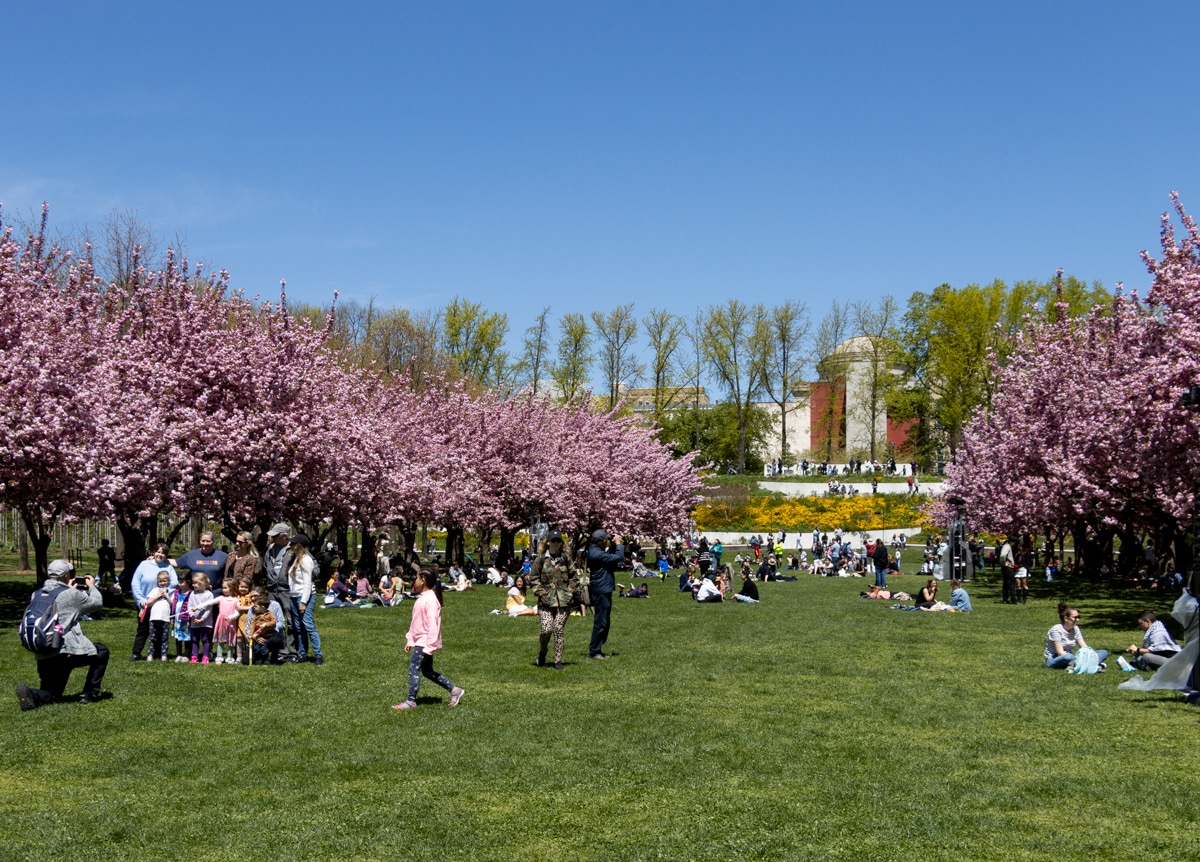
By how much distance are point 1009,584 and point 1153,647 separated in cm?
1473

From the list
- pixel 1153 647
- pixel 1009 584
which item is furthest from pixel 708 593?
pixel 1153 647

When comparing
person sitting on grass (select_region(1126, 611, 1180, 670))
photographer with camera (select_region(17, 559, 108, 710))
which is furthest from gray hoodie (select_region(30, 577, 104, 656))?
person sitting on grass (select_region(1126, 611, 1180, 670))

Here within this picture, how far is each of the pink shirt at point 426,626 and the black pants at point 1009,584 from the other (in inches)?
840

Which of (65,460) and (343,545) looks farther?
(343,545)

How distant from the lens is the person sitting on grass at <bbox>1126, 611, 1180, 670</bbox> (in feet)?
52.5

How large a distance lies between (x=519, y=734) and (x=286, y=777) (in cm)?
244

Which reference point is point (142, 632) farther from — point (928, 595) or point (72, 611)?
point (928, 595)

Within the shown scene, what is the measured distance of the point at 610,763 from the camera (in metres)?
9.66

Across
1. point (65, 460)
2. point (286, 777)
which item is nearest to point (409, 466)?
point (65, 460)

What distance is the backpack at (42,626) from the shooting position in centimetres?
1175

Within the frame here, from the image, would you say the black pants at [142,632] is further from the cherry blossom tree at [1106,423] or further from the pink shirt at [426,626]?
the cherry blossom tree at [1106,423]

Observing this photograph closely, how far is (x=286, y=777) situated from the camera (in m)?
9.14

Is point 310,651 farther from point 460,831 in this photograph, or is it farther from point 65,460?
point 460,831

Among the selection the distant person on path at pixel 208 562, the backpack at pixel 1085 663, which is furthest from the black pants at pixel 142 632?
the backpack at pixel 1085 663
